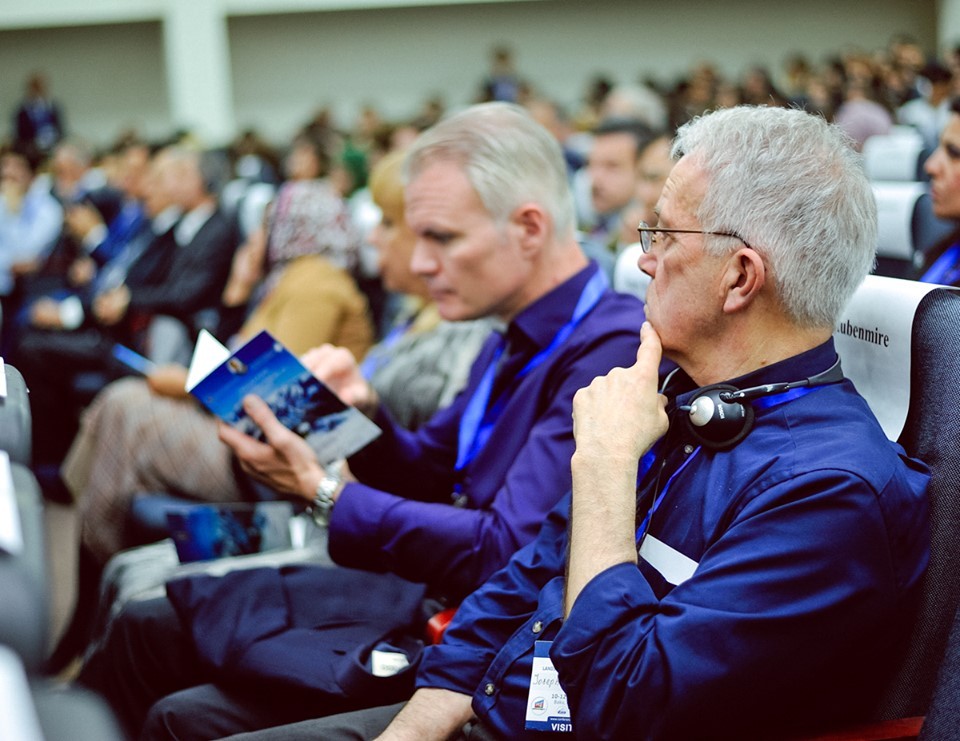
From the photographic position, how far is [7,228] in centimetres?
722

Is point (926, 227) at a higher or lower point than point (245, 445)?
higher

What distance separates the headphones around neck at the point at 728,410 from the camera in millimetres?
1181

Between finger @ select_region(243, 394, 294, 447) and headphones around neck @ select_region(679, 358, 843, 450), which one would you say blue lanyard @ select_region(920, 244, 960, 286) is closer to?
headphones around neck @ select_region(679, 358, 843, 450)

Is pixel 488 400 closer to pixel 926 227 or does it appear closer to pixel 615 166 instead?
pixel 926 227

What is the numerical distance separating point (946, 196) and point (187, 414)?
192 centimetres

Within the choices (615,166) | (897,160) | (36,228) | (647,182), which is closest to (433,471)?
(647,182)

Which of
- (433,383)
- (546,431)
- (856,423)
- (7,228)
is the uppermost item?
(856,423)

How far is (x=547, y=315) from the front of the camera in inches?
69.4

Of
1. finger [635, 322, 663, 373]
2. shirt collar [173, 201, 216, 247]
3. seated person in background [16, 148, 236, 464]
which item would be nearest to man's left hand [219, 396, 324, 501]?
finger [635, 322, 663, 373]

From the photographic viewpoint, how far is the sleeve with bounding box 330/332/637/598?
4.97ft

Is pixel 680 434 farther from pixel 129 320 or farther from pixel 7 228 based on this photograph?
pixel 7 228

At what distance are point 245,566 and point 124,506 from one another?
0.89m

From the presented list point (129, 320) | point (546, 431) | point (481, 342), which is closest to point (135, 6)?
point (129, 320)

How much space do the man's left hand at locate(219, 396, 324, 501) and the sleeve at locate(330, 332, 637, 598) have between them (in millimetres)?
91
